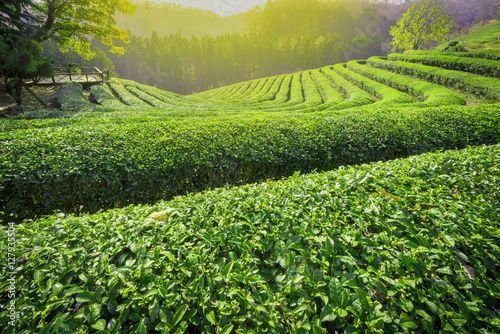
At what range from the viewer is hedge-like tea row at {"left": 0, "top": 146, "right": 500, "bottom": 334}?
53.1 inches

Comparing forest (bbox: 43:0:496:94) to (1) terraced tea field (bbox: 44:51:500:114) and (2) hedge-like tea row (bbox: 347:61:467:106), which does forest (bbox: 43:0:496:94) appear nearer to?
(1) terraced tea field (bbox: 44:51:500:114)

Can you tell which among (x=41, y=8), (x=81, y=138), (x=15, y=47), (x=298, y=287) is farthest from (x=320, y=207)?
(x=41, y=8)

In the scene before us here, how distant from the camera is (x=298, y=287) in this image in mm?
1473

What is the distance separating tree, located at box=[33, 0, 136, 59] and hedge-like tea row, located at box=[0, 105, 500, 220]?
17879 mm

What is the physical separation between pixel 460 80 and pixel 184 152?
83.9 feet

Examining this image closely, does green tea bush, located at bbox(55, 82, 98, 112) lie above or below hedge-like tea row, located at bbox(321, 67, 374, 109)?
above

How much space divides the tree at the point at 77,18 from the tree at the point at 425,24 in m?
54.4

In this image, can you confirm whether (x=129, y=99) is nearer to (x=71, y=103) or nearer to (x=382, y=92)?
(x=71, y=103)

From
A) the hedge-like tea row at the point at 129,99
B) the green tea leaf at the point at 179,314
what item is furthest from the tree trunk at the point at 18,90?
the green tea leaf at the point at 179,314

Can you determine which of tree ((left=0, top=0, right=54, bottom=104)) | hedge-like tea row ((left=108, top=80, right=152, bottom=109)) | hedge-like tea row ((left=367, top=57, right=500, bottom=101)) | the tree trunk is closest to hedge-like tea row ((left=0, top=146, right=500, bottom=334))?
tree ((left=0, top=0, right=54, bottom=104))

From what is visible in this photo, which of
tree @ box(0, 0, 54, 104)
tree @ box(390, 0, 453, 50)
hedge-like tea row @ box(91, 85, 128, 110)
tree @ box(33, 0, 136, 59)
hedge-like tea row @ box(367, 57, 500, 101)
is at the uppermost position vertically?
tree @ box(390, 0, 453, 50)

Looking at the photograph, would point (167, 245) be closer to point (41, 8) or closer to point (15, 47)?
point (15, 47)

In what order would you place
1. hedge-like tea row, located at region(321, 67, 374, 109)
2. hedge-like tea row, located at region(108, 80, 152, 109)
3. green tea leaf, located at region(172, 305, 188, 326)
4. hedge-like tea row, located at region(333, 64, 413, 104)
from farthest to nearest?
1. hedge-like tea row, located at region(108, 80, 152, 109)
2. hedge-like tea row, located at region(321, 67, 374, 109)
3. hedge-like tea row, located at region(333, 64, 413, 104)
4. green tea leaf, located at region(172, 305, 188, 326)

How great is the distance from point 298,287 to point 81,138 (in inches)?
240
